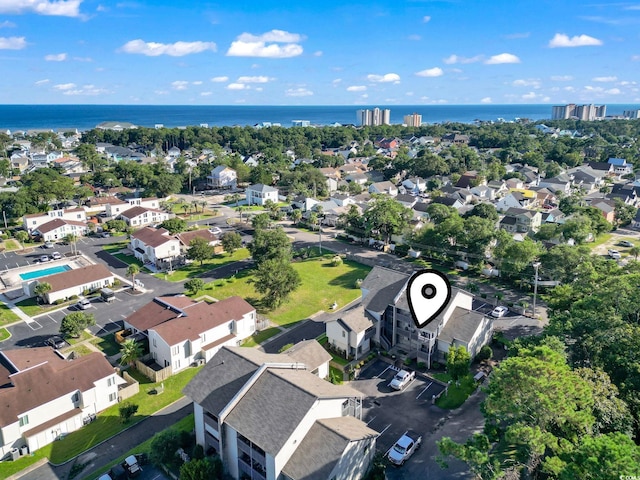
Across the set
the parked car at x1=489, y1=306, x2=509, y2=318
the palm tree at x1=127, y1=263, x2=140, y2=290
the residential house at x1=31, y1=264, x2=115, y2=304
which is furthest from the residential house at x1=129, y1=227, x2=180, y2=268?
the parked car at x1=489, y1=306, x2=509, y2=318

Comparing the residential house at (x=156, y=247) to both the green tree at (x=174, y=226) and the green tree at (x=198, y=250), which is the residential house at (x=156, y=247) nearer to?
the green tree at (x=174, y=226)

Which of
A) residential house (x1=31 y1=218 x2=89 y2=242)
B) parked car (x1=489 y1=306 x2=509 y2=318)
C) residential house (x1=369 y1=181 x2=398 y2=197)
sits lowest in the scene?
parked car (x1=489 y1=306 x2=509 y2=318)

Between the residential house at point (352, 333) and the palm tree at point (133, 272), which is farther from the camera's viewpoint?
the palm tree at point (133, 272)

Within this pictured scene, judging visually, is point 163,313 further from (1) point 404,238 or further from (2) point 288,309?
(1) point 404,238

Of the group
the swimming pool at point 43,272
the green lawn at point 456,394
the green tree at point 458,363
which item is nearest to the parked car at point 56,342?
the swimming pool at point 43,272

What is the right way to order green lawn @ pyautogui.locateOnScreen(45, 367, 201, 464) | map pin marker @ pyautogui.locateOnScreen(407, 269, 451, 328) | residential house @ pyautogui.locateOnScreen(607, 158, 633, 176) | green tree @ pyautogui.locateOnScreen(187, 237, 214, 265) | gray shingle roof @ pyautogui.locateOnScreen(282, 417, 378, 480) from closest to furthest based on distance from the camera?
map pin marker @ pyautogui.locateOnScreen(407, 269, 451, 328) → gray shingle roof @ pyautogui.locateOnScreen(282, 417, 378, 480) → green lawn @ pyautogui.locateOnScreen(45, 367, 201, 464) → green tree @ pyautogui.locateOnScreen(187, 237, 214, 265) → residential house @ pyautogui.locateOnScreen(607, 158, 633, 176)

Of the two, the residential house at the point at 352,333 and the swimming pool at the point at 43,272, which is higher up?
the residential house at the point at 352,333

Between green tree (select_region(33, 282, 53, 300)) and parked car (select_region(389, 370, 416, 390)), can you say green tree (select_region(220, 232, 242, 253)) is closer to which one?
green tree (select_region(33, 282, 53, 300))
